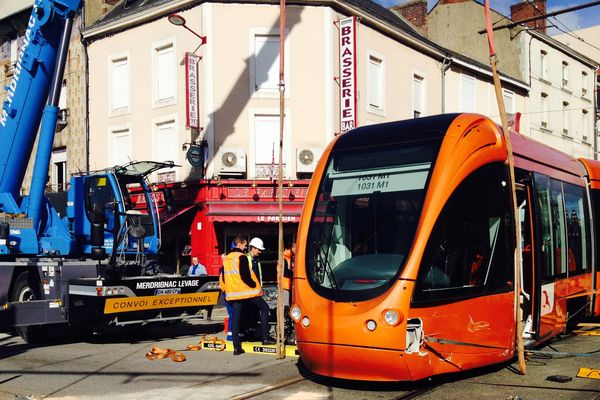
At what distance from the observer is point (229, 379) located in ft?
26.8

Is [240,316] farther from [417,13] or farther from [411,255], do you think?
[417,13]

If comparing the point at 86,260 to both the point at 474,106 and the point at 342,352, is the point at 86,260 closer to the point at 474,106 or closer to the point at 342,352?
the point at 342,352

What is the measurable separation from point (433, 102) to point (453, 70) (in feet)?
7.14

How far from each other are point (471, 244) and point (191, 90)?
1422cm

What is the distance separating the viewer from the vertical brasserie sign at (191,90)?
66.6ft

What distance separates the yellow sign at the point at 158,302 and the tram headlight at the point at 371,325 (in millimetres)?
5136

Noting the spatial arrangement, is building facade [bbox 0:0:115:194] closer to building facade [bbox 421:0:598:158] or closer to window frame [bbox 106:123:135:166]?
window frame [bbox 106:123:135:166]

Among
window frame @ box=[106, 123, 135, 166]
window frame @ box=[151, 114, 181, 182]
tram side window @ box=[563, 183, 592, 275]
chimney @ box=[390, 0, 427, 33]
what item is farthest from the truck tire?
chimney @ box=[390, 0, 427, 33]

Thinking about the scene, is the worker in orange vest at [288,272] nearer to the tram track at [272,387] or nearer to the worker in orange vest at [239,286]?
the worker in orange vest at [239,286]

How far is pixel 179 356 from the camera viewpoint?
9.62m

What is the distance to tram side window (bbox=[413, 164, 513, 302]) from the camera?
7141mm

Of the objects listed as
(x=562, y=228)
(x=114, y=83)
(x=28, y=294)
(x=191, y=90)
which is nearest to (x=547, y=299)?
(x=562, y=228)

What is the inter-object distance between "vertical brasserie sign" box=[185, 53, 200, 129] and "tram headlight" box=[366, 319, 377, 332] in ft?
46.9

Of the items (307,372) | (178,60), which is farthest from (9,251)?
(178,60)
